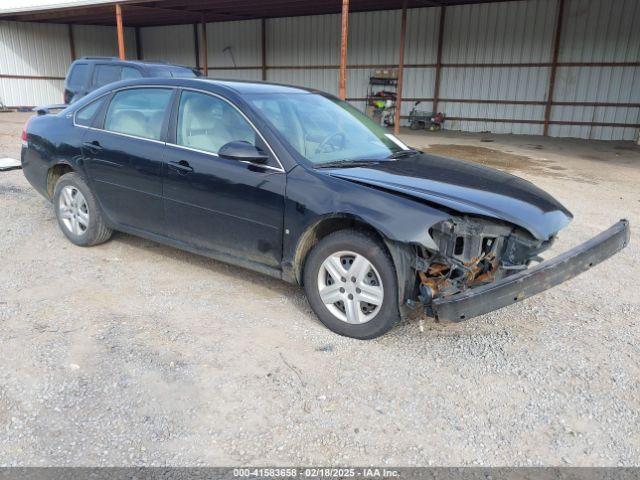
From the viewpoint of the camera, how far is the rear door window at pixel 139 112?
14.6 feet

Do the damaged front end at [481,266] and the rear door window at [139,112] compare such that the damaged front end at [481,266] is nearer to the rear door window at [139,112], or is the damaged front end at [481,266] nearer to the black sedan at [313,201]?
the black sedan at [313,201]

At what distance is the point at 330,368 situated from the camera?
3.22 meters

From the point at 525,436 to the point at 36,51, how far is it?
27755 mm

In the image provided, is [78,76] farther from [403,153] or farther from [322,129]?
[403,153]

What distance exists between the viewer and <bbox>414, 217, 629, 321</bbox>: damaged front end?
2980mm

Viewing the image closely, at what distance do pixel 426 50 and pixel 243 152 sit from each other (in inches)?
677

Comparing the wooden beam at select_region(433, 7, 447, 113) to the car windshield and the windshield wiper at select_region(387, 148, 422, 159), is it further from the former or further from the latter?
the windshield wiper at select_region(387, 148, 422, 159)

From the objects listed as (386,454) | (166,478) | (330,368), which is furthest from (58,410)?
(386,454)

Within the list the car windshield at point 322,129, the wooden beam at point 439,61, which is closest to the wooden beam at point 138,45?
the wooden beam at point 439,61

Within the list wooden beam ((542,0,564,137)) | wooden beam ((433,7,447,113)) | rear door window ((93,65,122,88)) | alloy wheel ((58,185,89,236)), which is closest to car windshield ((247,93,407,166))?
alloy wheel ((58,185,89,236))

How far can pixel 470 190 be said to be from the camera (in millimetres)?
3463

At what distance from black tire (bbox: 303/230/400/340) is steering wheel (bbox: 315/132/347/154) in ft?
2.60

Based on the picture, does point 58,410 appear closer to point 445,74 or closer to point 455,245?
point 455,245

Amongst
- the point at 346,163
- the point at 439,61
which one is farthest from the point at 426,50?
the point at 346,163
